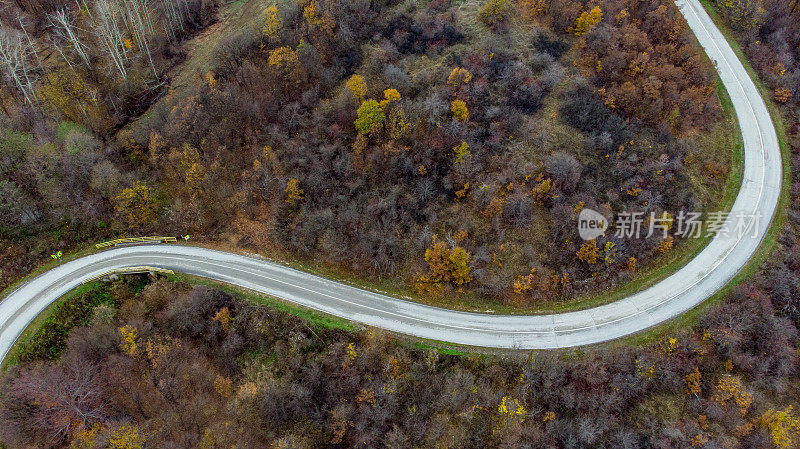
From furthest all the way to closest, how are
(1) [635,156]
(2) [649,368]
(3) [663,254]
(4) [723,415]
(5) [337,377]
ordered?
(1) [635,156]
(3) [663,254]
(5) [337,377]
(2) [649,368]
(4) [723,415]

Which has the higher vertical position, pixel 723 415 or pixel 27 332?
pixel 27 332

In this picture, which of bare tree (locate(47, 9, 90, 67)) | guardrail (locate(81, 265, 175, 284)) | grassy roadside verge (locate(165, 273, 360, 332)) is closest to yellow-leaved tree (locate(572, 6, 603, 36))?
grassy roadside verge (locate(165, 273, 360, 332))

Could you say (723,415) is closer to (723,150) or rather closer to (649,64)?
(723,150)

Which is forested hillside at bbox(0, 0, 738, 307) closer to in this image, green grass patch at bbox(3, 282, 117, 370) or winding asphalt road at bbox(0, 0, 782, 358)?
winding asphalt road at bbox(0, 0, 782, 358)

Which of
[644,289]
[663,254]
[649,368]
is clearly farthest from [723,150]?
Answer: [649,368]

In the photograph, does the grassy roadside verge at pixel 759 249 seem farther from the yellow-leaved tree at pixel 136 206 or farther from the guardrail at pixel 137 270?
the yellow-leaved tree at pixel 136 206

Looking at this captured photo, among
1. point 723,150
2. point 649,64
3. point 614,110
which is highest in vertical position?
point 649,64
